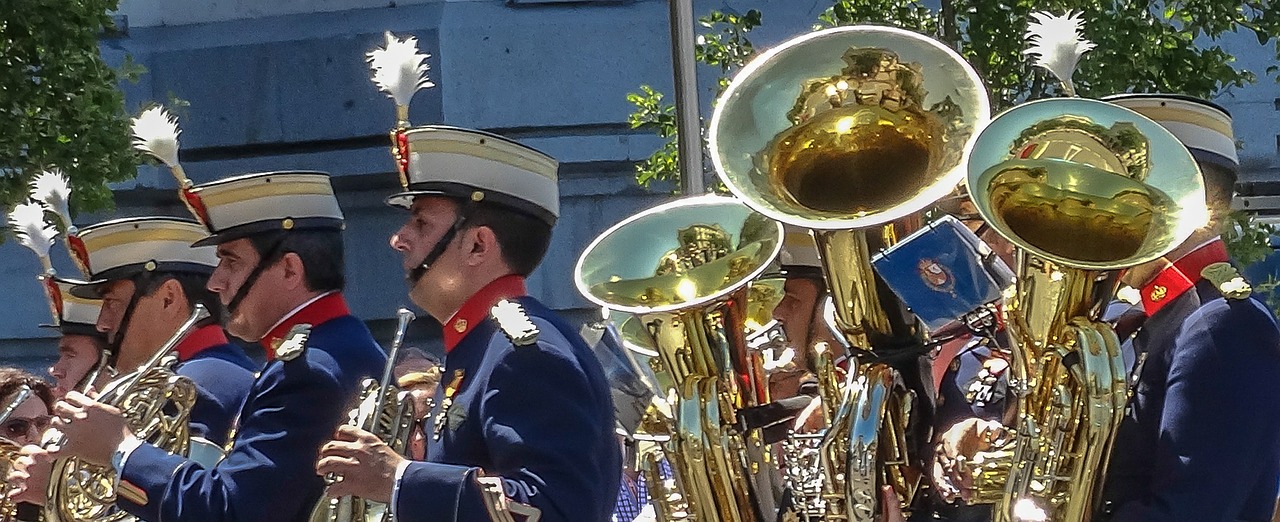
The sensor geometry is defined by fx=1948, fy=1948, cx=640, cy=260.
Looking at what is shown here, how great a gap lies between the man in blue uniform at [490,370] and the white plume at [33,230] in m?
2.37

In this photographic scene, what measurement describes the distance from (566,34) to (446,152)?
7927mm

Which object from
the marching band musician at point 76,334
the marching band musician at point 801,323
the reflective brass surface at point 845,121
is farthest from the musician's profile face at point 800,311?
the marching band musician at point 76,334

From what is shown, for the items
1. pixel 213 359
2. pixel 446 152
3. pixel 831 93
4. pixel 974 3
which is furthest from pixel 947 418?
pixel 974 3

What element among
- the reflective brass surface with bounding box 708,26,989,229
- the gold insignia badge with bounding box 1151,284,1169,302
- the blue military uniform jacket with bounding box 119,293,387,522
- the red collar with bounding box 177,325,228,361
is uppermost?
the reflective brass surface with bounding box 708,26,989,229

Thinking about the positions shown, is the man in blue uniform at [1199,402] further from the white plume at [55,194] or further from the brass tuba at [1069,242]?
the white plume at [55,194]

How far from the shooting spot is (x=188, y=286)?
553 cm

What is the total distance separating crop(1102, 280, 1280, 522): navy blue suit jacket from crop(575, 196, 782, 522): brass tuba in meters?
0.89

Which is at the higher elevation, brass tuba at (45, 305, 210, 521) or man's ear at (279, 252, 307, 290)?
man's ear at (279, 252, 307, 290)

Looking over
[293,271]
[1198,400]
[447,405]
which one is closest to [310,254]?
[293,271]

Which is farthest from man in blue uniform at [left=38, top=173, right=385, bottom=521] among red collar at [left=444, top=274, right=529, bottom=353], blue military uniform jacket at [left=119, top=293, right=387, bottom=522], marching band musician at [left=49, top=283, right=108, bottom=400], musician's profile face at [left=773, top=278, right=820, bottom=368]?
marching band musician at [left=49, top=283, right=108, bottom=400]

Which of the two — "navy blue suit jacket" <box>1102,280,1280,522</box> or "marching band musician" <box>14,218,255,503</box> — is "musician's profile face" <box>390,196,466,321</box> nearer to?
"marching band musician" <box>14,218,255,503</box>

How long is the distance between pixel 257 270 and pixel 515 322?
0.96 metres

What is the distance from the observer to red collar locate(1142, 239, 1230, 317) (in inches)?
152

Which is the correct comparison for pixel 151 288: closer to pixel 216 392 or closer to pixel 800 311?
pixel 216 392
